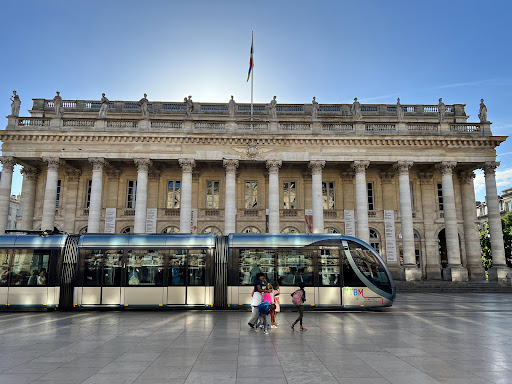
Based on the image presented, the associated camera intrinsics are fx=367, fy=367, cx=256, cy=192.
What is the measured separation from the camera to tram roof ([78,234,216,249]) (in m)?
16.6

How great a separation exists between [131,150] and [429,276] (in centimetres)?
2822

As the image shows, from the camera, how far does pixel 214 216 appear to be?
1299 inches

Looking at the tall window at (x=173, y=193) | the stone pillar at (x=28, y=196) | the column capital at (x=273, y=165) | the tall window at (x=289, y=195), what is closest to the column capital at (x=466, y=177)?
the tall window at (x=289, y=195)

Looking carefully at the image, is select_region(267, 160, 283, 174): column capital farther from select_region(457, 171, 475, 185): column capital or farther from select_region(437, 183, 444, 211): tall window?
select_region(457, 171, 475, 185): column capital

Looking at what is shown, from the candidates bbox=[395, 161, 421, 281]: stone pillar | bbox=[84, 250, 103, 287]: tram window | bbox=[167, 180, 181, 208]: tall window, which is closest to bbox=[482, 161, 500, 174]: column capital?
bbox=[395, 161, 421, 281]: stone pillar

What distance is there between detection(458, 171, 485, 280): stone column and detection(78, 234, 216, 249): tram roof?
85.0ft

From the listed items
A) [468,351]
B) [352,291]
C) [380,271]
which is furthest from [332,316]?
[468,351]

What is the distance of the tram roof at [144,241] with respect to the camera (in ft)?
54.4

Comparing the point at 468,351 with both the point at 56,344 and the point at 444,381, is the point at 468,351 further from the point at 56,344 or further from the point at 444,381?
the point at 56,344

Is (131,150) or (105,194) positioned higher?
(131,150)

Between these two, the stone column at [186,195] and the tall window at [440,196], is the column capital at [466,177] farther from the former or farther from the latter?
the stone column at [186,195]

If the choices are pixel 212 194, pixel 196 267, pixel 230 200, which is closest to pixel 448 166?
pixel 230 200

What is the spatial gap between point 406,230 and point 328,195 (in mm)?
7512

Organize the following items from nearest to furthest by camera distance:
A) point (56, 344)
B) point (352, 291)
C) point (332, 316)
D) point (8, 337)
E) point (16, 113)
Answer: point (56, 344) → point (8, 337) → point (332, 316) → point (352, 291) → point (16, 113)
